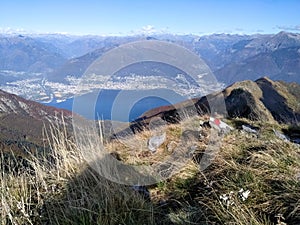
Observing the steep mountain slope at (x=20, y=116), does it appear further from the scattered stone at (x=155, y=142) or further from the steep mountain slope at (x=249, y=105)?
the scattered stone at (x=155, y=142)

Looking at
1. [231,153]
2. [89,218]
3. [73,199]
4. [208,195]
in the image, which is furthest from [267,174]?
[73,199]

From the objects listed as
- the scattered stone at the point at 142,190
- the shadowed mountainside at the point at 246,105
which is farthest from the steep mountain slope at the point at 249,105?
the scattered stone at the point at 142,190

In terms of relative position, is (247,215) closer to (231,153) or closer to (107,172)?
A: (231,153)

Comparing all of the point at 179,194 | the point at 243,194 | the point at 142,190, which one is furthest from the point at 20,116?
the point at 243,194

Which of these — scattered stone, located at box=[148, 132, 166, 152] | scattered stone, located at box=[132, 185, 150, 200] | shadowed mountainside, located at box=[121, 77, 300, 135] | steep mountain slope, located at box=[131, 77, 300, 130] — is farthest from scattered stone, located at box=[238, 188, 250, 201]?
steep mountain slope, located at box=[131, 77, 300, 130]

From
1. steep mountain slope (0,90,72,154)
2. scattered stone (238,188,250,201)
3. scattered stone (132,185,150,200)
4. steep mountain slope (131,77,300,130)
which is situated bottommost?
steep mountain slope (0,90,72,154)

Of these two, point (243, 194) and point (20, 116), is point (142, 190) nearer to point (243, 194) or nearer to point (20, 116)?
point (243, 194)

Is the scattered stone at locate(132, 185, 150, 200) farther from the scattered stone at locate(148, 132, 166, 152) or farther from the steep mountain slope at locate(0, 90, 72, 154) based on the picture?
the steep mountain slope at locate(0, 90, 72, 154)
